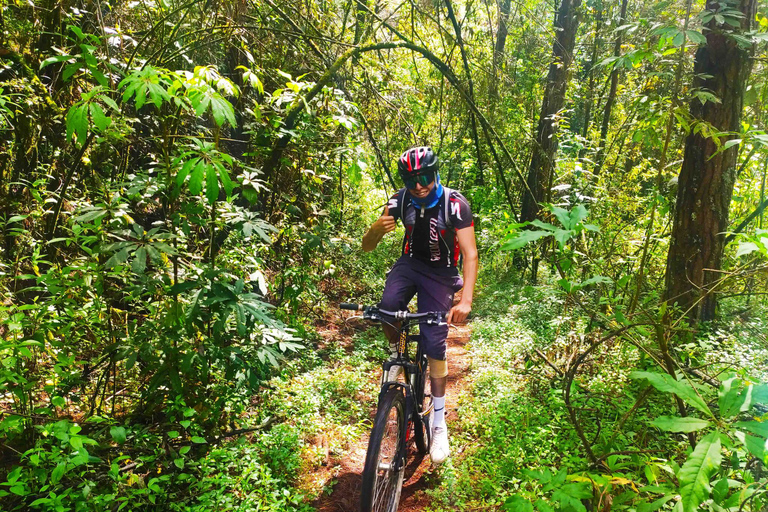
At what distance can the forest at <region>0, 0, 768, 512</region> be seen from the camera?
2533 millimetres

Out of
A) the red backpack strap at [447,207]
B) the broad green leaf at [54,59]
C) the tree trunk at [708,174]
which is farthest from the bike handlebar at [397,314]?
Answer: the tree trunk at [708,174]

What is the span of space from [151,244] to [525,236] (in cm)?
216

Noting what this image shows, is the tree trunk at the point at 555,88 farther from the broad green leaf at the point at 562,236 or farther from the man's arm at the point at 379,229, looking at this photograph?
the broad green leaf at the point at 562,236

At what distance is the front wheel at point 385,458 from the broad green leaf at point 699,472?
1804 mm

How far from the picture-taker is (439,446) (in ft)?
12.6

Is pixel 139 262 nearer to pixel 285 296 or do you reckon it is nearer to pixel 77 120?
pixel 77 120

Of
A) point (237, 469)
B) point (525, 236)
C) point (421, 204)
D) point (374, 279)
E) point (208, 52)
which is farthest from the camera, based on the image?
point (374, 279)

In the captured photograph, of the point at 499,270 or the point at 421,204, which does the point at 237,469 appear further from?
the point at 499,270

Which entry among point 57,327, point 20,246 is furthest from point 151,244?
point 20,246

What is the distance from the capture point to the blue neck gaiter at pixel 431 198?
12.4ft

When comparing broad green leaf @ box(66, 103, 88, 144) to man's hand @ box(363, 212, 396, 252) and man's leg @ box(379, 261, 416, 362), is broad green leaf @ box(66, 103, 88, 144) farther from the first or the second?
man's leg @ box(379, 261, 416, 362)

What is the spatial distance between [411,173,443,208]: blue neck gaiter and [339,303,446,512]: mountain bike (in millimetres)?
967

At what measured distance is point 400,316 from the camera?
321 cm

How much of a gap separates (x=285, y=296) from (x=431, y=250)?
186 centimetres
